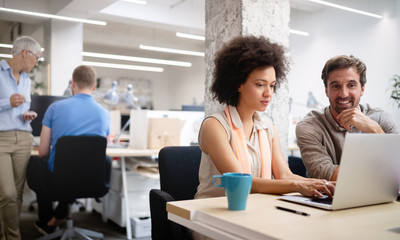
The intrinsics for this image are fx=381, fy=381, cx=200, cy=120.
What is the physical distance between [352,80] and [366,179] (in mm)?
813

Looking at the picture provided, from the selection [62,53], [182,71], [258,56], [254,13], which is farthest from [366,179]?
[182,71]

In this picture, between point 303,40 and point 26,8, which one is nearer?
point 26,8

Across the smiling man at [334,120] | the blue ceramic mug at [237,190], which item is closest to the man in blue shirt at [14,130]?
the smiling man at [334,120]

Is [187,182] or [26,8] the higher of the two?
[26,8]

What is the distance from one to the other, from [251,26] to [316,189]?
114 cm

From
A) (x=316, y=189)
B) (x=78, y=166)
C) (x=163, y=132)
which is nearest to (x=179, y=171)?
(x=316, y=189)

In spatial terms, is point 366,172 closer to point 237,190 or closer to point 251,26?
point 237,190

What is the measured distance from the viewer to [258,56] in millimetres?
1578

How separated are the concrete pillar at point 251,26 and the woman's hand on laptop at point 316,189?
97cm

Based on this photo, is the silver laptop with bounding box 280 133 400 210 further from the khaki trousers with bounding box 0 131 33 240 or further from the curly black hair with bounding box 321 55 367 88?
the khaki trousers with bounding box 0 131 33 240

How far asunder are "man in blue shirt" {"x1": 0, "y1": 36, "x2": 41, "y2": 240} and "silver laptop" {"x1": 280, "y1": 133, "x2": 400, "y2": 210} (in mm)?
2269

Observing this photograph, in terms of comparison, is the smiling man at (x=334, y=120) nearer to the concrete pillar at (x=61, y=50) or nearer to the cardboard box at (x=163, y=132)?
the cardboard box at (x=163, y=132)

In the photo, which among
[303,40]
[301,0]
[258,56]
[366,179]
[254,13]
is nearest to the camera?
[366,179]

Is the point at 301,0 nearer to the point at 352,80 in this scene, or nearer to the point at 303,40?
the point at 303,40
